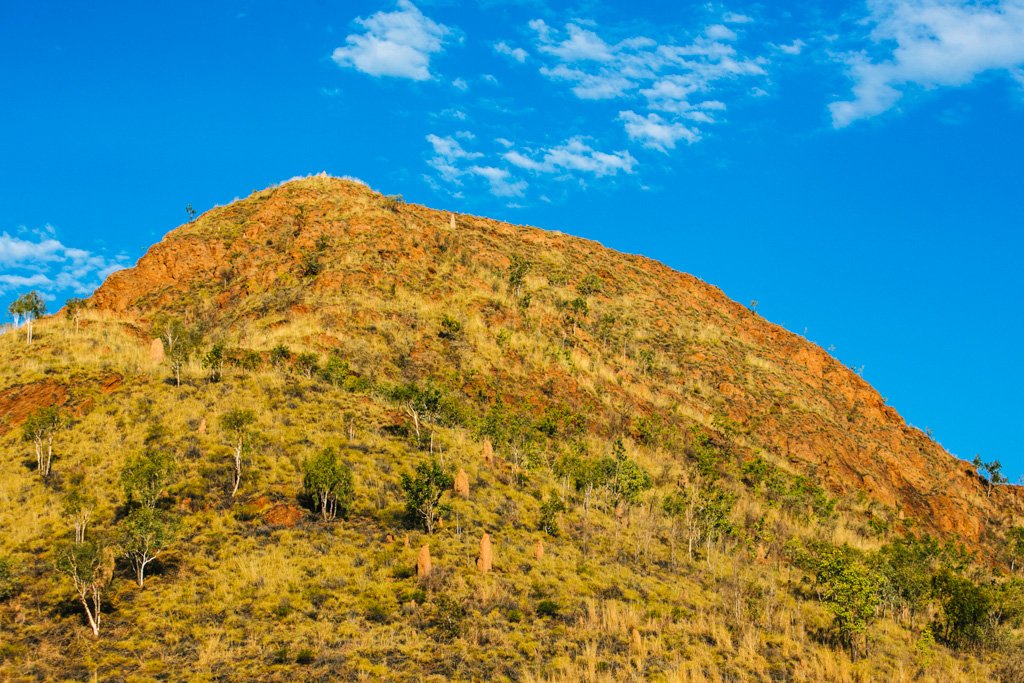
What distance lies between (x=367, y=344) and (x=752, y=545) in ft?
99.9

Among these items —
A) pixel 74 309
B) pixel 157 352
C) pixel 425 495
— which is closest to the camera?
pixel 425 495

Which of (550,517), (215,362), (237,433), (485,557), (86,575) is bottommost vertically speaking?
(86,575)

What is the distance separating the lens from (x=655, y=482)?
45.9m

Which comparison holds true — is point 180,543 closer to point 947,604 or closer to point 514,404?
point 514,404

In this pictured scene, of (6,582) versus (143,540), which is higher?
(143,540)

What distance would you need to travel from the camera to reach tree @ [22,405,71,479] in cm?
3144

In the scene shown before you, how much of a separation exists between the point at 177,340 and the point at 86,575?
29898 mm

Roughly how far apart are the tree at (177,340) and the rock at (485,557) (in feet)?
78.4

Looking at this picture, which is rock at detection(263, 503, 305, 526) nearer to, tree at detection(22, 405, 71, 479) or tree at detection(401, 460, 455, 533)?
tree at detection(401, 460, 455, 533)

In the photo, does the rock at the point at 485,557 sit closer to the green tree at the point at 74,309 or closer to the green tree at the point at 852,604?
the green tree at the point at 852,604

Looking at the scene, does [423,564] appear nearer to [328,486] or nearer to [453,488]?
[328,486]

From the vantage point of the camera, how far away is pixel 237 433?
1347 inches

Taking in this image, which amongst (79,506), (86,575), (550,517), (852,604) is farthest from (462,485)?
(852,604)

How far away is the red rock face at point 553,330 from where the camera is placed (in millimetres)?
56875
